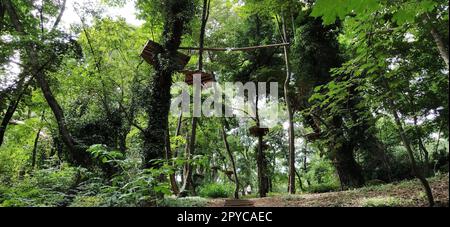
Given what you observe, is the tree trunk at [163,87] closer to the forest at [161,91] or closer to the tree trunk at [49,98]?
the forest at [161,91]

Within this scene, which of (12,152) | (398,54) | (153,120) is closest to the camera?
(398,54)

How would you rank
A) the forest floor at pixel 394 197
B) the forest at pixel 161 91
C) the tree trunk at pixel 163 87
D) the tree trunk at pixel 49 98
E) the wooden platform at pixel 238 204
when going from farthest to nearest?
the tree trunk at pixel 49 98 → the tree trunk at pixel 163 87 → the wooden platform at pixel 238 204 → the forest at pixel 161 91 → the forest floor at pixel 394 197

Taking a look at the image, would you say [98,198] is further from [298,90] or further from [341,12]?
[298,90]

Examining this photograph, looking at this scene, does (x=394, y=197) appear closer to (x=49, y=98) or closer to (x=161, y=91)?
(x=161, y=91)

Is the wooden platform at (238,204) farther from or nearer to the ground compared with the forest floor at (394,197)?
nearer to the ground

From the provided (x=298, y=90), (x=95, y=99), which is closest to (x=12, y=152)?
(x=95, y=99)

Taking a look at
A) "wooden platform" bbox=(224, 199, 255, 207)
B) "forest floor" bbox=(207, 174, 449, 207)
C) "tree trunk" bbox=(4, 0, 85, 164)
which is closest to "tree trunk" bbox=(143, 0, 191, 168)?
"tree trunk" bbox=(4, 0, 85, 164)

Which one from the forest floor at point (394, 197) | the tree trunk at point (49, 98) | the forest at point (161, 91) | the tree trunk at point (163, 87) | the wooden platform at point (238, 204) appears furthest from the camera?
the tree trunk at point (49, 98)

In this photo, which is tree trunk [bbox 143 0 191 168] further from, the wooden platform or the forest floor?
the forest floor

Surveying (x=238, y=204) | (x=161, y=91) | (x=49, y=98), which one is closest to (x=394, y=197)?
(x=238, y=204)

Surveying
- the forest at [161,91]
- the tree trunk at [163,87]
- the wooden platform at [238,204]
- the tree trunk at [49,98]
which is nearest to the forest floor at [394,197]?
the forest at [161,91]

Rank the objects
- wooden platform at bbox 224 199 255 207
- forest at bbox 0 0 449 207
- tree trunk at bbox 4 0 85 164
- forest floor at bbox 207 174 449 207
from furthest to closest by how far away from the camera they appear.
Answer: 1. tree trunk at bbox 4 0 85 164
2. wooden platform at bbox 224 199 255 207
3. forest at bbox 0 0 449 207
4. forest floor at bbox 207 174 449 207
